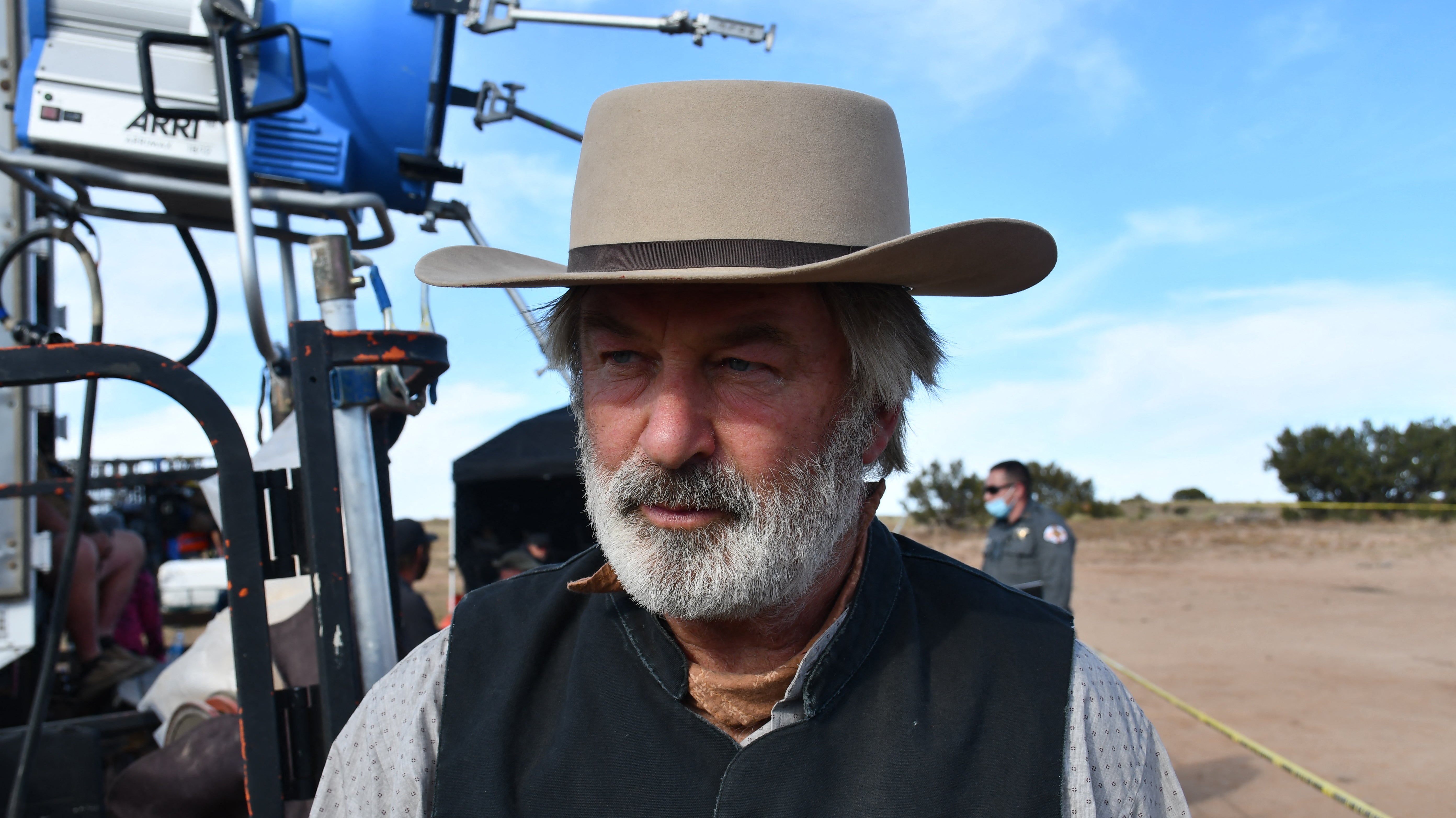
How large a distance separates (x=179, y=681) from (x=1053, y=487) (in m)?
29.0

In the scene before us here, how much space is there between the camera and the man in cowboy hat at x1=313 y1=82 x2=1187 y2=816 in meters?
1.37

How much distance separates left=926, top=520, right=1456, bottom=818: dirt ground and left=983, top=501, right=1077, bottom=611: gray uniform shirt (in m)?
1.27

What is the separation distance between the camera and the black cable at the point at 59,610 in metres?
1.95

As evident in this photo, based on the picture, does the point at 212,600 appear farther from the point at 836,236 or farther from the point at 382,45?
the point at 836,236

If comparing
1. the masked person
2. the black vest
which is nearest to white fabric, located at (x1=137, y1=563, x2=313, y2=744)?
the black vest

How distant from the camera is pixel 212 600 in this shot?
12.4 metres

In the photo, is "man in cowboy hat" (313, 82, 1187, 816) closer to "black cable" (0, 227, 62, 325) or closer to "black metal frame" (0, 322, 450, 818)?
"black metal frame" (0, 322, 450, 818)

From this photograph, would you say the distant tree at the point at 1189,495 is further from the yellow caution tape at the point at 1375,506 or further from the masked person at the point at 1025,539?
the masked person at the point at 1025,539

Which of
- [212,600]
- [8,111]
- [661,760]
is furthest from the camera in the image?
[212,600]

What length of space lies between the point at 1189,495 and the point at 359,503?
3659 cm

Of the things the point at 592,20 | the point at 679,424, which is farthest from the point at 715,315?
the point at 592,20

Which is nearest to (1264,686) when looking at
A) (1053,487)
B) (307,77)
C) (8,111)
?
(307,77)

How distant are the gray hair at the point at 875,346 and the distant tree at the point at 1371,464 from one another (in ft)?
105

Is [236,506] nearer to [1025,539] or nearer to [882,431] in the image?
[882,431]
